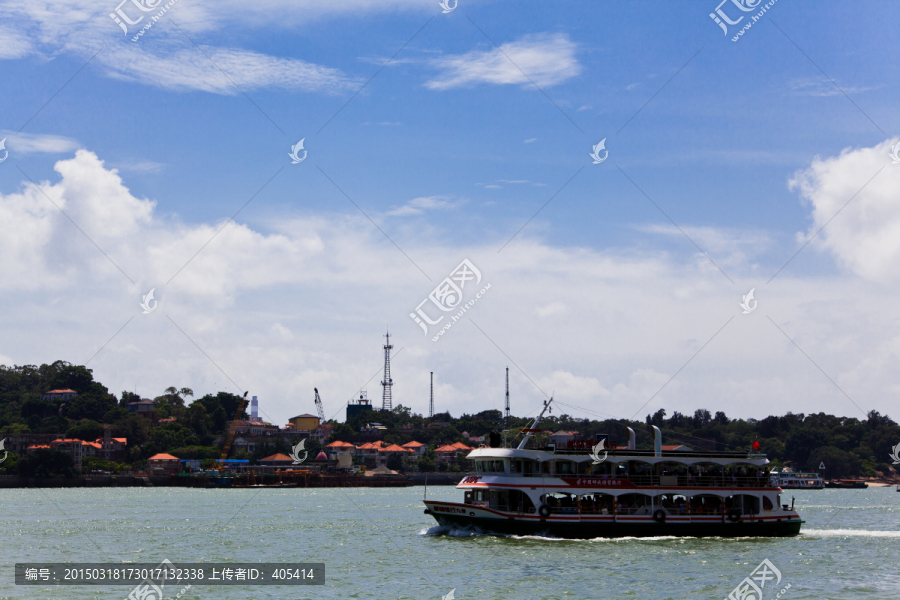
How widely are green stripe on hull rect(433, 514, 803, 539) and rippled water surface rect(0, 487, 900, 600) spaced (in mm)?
437

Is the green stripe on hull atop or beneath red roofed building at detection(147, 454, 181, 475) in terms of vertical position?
atop

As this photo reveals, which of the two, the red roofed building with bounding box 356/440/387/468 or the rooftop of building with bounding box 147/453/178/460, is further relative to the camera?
the red roofed building with bounding box 356/440/387/468

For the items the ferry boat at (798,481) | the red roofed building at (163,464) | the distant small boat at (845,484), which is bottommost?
the distant small boat at (845,484)

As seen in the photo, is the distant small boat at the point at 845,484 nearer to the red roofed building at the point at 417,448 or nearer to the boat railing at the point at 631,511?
the red roofed building at the point at 417,448

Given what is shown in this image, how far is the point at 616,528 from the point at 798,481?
402ft

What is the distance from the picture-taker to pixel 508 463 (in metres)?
42.5

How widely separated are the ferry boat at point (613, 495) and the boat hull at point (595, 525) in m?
0.05

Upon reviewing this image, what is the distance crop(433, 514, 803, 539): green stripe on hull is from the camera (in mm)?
40688

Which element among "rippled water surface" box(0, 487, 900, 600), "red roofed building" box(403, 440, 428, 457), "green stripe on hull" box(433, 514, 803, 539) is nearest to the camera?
"rippled water surface" box(0, 487, 900, 600)

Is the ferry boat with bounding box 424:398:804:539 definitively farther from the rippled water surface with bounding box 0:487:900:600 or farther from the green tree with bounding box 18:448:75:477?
the green tree with bounding box 18:448:75:477

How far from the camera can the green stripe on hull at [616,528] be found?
→ 4069 cm

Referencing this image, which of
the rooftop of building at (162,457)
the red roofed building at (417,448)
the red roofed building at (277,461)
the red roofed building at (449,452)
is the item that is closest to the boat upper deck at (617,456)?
the rooftop of building at (162,457)

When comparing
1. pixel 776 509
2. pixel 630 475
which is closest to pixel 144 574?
pixel 630 475

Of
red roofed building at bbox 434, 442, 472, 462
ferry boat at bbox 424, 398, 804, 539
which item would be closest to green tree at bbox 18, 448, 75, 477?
red roofed building at bbox 434, 442, 472, 462
